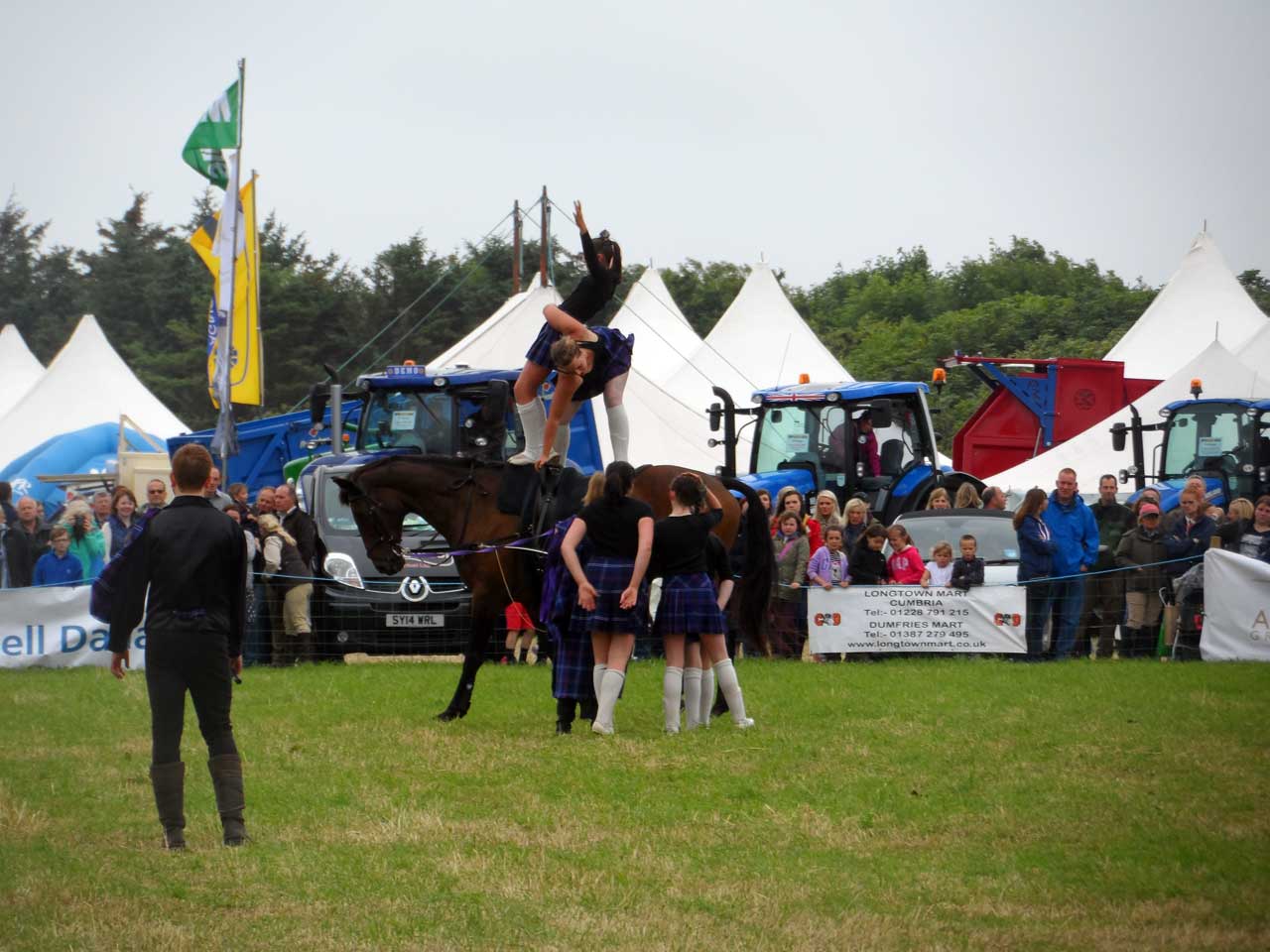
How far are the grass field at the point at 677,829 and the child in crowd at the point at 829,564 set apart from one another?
3911 millimetres

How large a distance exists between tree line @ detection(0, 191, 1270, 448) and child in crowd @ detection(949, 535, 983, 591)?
105 ft

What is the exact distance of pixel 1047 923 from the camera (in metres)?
6.10

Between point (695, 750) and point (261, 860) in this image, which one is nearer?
point (261, 860)

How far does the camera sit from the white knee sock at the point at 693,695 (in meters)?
11.5

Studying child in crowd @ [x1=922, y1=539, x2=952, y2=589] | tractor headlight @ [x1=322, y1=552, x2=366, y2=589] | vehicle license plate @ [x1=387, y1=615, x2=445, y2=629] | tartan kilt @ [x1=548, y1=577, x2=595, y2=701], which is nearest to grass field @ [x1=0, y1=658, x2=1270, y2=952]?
tartan kilt @ [x1=548, y1=577, x2=595, y2=701]

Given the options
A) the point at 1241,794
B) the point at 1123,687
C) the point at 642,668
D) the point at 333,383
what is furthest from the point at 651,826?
the point at 333,383

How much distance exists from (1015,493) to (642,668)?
34.3 feet

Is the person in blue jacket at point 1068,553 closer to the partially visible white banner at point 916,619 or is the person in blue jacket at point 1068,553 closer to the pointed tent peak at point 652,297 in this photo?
the partially visible white banner at point 916,619

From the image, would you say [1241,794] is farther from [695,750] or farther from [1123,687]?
[1123,687]

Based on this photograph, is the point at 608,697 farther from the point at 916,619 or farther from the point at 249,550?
the point at 249,550

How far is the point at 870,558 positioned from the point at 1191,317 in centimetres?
2352

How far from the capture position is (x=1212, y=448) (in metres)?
22.7

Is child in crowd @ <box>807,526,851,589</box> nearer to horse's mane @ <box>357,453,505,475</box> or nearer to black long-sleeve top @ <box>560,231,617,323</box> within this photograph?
horse's mane @ <box>357,453,505,475</box>

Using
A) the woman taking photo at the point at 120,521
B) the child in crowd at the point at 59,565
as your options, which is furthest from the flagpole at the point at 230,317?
the child in crowd at the point at 59,565
